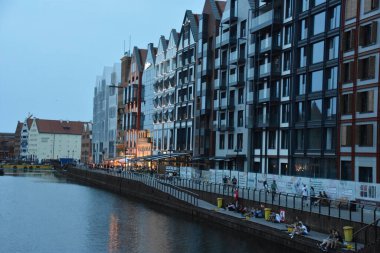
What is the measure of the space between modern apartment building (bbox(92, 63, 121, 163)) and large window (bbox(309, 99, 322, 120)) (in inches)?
3485

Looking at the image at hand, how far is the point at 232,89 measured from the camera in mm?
75875

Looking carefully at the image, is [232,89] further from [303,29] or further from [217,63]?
[303,29]

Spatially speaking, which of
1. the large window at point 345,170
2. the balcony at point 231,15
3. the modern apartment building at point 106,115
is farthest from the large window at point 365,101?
the modern apartment building at point 106,115

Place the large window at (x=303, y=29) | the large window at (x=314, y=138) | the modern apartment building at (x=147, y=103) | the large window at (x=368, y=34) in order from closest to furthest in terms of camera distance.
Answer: the large window at (x=368, y=34) < the large window at (x=314, y=138) < the large window at (x=303, y=29) < the modern apartment building at (x=147, y=103)

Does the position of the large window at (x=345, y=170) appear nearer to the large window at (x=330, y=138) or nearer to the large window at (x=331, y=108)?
the large window at (x=330, y=138)

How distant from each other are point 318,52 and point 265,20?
10867mm

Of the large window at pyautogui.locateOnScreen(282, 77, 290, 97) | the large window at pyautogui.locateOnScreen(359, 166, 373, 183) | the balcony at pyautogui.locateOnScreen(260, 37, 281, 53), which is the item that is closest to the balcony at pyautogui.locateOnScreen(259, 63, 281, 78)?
the large window at pyautogui.locateOnScreen(282, 77, 290, 97)

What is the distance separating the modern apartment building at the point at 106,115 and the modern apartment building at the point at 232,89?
6658 centimetres

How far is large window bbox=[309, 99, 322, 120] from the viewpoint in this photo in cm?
5678

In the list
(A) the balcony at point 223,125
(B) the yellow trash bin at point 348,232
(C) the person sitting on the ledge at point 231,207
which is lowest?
(C) the person sitting on the ledge at point 231,207

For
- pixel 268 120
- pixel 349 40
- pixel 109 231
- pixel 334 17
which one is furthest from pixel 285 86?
pixel 109 231

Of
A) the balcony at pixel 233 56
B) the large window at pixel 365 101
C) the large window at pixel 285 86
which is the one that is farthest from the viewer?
the balcony at pixel 233 56

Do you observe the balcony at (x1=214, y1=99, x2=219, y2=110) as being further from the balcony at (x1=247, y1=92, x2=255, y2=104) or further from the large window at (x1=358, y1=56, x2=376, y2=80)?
the large window at (x1=358, y1=56, x2=376, y2=80)

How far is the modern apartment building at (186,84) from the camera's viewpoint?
91.0 metres
